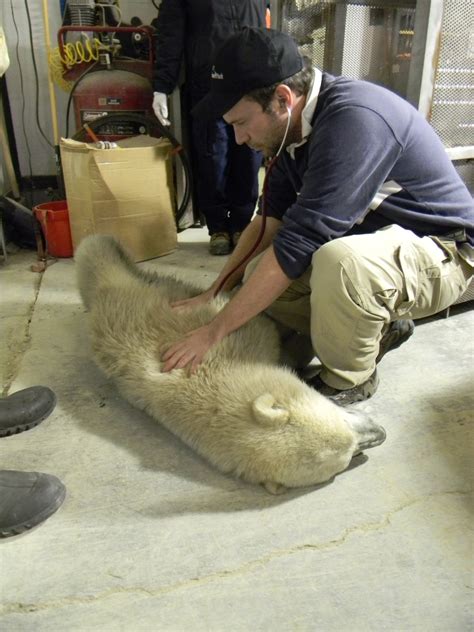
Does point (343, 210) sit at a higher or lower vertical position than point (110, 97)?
lower

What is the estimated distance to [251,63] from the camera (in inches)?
58.2

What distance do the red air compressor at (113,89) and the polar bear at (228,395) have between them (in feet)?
6.60

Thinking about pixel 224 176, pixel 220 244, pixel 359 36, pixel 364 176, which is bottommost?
pixel 220 244

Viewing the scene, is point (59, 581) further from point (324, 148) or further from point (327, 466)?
point (324, 148)

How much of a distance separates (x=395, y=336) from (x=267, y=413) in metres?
0.90

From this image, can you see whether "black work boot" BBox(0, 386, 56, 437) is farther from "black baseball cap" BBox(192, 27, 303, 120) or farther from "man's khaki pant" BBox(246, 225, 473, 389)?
"black baseball cap" BBox(192, 27, 303, 120)

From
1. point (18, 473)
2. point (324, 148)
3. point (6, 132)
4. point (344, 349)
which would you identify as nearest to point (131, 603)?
point (18, 473)

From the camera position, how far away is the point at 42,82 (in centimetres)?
395

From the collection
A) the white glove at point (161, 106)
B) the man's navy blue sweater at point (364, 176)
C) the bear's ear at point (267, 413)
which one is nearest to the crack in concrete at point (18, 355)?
the bear's ear at point (267, 413)

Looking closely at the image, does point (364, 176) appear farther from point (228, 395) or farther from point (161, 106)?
point (161, 106)

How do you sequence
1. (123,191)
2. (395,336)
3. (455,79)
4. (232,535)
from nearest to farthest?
(232,535)
(395,336)
(455,79)
(123,191)

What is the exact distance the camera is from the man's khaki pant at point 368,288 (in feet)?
5.11

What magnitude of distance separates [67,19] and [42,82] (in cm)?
50

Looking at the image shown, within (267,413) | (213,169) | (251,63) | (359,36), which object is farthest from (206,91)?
(267,413)
